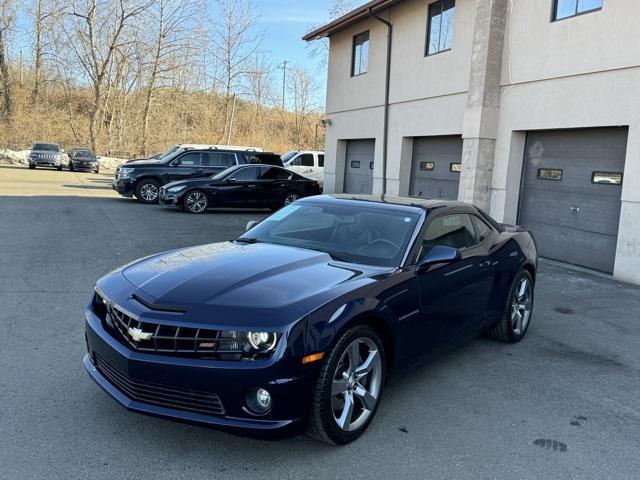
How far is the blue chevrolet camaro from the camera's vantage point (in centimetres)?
290

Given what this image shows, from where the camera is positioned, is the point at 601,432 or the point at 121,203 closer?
the point at 601,432

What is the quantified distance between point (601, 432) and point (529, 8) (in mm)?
9429

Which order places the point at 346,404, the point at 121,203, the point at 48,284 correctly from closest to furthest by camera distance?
the point at 346,404 < the point at 48,284 < the point at 121,203

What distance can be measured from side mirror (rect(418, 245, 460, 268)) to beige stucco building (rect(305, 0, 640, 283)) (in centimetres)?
606

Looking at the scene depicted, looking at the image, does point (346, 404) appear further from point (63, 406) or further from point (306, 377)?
point (63, 406)

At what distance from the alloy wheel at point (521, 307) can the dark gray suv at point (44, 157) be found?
107ft

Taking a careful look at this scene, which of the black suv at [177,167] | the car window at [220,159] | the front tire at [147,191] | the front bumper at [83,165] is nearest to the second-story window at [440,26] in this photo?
the black suv at [177,167]

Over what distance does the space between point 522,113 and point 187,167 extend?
1105 centimetres

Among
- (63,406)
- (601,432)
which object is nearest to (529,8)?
(601,432)

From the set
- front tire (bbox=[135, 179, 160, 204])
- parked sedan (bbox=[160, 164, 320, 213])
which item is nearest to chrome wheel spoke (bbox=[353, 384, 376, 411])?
parked sedan (bbox=[160, 164, 320, 213])

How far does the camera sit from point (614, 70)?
8977 mm

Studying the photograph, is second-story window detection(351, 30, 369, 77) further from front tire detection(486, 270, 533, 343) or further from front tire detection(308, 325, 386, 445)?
front tire detection(308, 325, 386, 445)

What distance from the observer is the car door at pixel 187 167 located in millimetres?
17734

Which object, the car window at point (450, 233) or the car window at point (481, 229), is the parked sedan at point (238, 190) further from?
the car window at point (450, 233)
